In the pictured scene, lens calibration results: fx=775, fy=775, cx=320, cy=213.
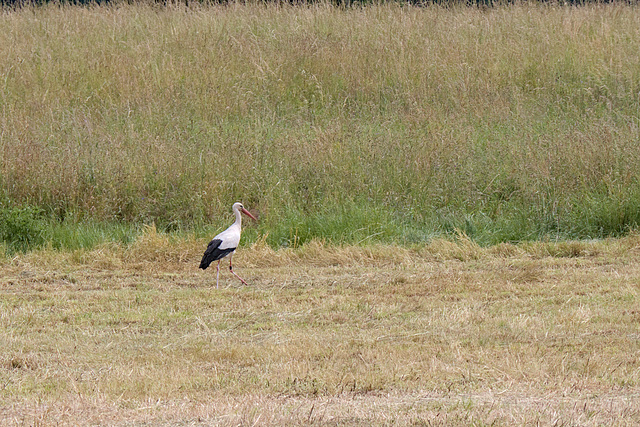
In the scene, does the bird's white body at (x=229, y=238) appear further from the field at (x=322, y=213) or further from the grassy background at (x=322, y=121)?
the grassy background at (x=322, y=121)

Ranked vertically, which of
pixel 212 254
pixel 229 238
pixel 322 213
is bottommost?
pixel 322 213

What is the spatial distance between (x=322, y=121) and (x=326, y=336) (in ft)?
23.3

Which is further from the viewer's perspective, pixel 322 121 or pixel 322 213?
pixel 322 121

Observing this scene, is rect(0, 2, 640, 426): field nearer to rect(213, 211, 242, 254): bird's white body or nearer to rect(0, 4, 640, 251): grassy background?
rect(0, 4, 640, 251): grassy background

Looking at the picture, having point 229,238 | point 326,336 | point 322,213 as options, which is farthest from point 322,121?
point 326,336

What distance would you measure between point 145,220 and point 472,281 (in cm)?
435

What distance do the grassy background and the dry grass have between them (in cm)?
95

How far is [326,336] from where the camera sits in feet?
18.5

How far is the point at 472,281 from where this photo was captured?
7211mm

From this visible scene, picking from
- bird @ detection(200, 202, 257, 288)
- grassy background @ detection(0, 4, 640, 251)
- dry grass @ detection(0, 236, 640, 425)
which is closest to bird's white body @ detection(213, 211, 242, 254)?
bird @ detection(200, 202, 257, 288)

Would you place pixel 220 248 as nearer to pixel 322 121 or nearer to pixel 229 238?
pixel 229 238

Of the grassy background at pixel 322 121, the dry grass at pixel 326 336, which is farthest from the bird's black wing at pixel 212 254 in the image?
the grassy background at pixel 322 121

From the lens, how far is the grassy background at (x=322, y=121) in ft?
31.2

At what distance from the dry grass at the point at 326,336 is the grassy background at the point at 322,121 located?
0.95 meters
